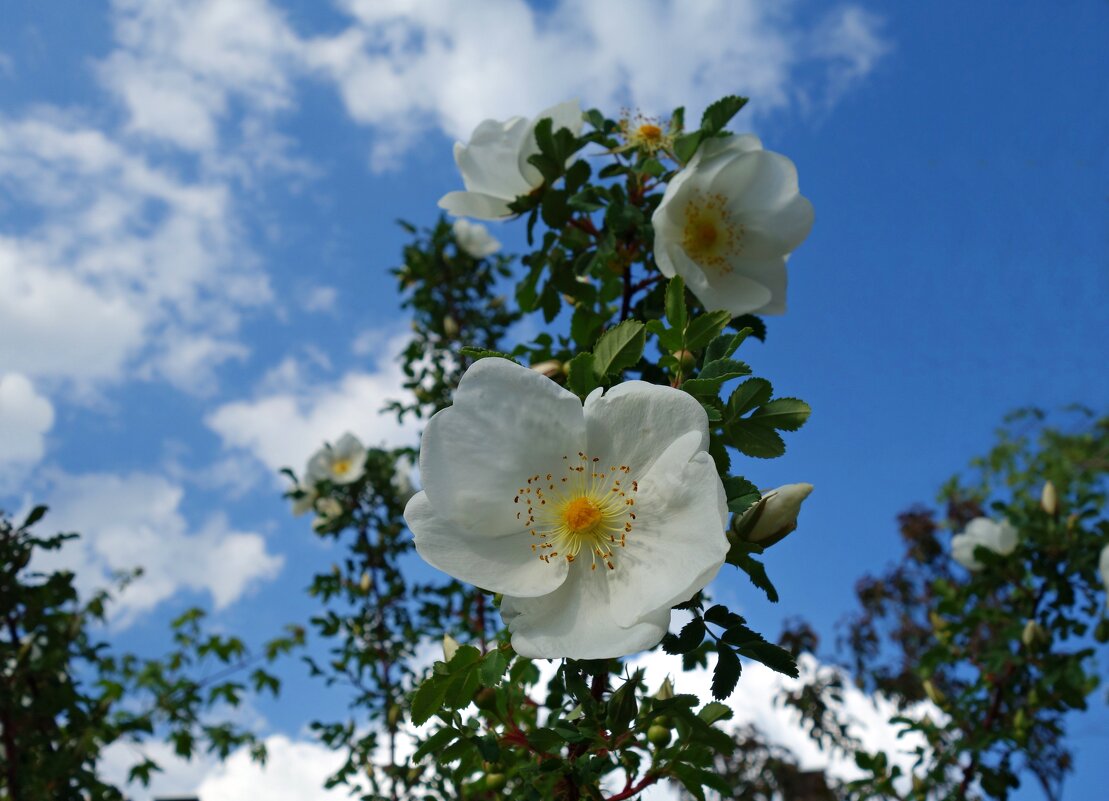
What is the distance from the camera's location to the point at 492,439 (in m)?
1.21

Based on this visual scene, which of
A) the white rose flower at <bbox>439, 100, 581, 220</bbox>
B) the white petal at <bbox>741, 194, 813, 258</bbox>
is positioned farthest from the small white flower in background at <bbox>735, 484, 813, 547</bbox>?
the white rose flower at <bbox>439, 100, 581, 220</bbox>

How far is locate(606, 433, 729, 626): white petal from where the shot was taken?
107 cm

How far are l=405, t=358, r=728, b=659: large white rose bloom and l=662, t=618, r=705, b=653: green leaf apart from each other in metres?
0.11

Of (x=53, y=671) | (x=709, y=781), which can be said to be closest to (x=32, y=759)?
(x=53, y=671)

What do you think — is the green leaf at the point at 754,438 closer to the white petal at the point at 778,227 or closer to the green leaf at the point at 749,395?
the green leaf at the point at 749,395

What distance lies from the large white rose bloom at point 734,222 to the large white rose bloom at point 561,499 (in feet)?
1.94

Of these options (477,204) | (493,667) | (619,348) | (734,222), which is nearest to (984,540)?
(734,222)

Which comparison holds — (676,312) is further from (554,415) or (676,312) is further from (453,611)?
(453,611)

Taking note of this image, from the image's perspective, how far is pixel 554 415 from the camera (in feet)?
3.95

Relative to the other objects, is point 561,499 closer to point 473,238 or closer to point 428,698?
point 428,698

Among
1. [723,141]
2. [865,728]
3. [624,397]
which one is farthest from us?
[865,728]

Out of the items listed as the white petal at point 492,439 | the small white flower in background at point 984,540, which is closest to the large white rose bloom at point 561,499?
the white petal at point 492,439

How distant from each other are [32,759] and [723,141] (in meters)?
3.03

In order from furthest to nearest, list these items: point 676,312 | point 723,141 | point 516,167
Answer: point 516,167 → point 723,141 → point 676,312
